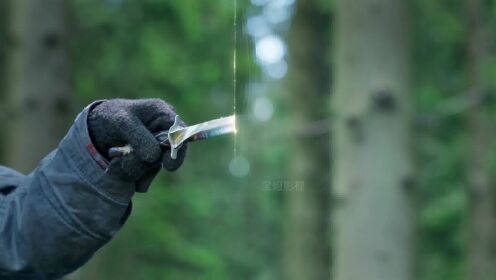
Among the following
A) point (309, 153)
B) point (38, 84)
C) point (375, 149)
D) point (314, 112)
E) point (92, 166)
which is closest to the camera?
point (92, 166)

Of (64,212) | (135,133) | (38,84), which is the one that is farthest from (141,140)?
(38,84)

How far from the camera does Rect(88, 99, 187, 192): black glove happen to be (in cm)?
197

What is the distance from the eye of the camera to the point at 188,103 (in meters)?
7.57

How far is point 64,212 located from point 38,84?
3013mm

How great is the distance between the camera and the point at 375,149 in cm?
407

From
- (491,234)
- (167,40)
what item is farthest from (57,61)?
(491,234)

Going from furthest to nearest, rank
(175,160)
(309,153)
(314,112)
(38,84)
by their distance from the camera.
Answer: (314,112), (309,153), (38,84), (175,160)

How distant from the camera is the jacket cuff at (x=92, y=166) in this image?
6.84 feet

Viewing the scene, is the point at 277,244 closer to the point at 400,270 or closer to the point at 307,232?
the point at 307,232

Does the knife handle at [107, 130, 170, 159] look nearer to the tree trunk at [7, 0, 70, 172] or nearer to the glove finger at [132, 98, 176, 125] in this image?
the glove finger at [132, 98, 176, 125]

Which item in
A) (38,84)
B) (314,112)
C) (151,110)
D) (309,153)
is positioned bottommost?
(309,153)

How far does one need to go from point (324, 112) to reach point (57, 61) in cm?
411

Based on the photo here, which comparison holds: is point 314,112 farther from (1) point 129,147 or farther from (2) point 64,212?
(1) point 129,147

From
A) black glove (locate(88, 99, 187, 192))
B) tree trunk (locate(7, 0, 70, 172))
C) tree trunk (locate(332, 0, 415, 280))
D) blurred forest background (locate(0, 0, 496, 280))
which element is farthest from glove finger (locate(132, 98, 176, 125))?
tree trunk (locate(7, 0, 70, 172))
